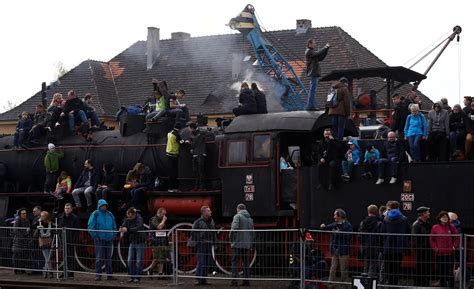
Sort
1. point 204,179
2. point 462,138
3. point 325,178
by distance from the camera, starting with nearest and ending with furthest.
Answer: point 462,138 < point 325,178 < point 204,179

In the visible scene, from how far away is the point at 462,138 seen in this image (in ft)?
63.8

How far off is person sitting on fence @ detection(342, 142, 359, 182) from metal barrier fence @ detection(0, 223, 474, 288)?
2436mm

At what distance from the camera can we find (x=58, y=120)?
25.6m

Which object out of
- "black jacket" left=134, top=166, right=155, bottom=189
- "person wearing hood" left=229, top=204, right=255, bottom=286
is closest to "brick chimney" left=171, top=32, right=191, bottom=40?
"black jacket" left=134, top=166, right=155, bottom=189

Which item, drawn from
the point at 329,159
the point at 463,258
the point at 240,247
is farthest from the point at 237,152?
the point at 463,258

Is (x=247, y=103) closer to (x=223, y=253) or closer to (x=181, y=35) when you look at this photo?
(x=223, y=253)

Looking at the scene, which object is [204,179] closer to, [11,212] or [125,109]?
[125,109]

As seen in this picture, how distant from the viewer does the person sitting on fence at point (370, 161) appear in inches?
796

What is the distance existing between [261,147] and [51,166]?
6131 mm

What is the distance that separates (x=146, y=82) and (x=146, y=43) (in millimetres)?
4184

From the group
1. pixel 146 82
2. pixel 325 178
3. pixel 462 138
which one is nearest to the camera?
pixel 462 138

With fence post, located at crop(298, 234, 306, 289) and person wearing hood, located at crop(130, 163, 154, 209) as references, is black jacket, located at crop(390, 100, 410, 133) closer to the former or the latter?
fence post, located at crop(298, 234, 306, 289)

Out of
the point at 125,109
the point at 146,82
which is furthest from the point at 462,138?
the point at 146,82

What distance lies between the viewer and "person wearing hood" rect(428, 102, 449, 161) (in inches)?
771
